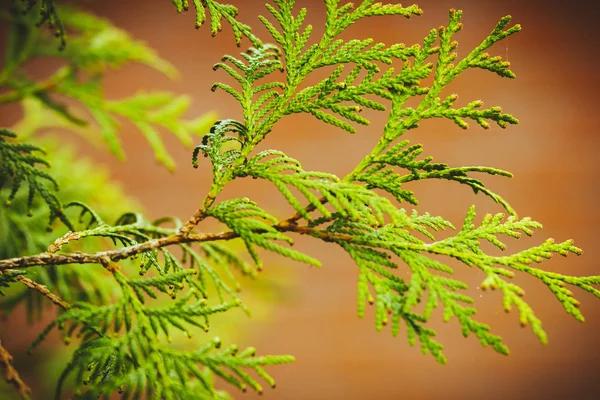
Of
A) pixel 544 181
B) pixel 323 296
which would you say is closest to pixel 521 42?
pixel 544 181

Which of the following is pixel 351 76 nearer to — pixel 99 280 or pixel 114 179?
pixel 99 280

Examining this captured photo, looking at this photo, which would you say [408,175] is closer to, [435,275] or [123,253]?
[435,275]

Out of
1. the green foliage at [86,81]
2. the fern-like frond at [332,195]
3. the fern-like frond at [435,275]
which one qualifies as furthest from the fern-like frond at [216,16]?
the green foliage at [86,81]

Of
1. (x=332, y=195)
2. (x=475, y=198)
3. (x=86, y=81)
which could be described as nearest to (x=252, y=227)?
(x=332, y=195)

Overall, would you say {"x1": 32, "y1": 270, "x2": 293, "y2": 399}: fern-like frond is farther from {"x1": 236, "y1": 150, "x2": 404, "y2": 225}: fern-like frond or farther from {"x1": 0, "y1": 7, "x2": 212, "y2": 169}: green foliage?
{"x1": 0, "y1": 7, "x2": 212, "y2": 169}: green foliage

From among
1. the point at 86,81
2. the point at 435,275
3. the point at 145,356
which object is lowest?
the point at 145,356

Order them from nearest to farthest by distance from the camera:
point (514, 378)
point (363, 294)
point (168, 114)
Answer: point (363, 294), point (168, 114), point (514, 378)

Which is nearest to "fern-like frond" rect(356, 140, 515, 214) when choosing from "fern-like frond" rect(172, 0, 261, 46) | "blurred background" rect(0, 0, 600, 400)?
"fern-like frond" rect(172, 0, 261, 46)
